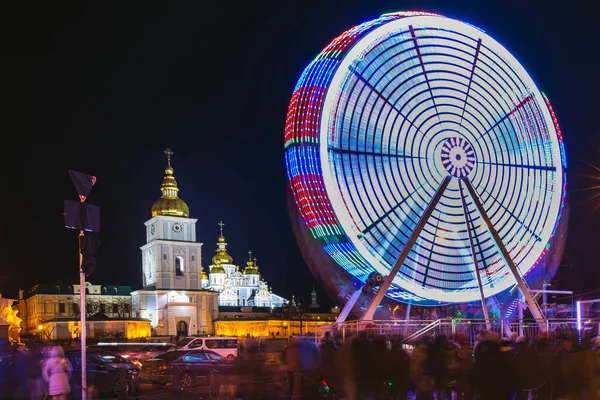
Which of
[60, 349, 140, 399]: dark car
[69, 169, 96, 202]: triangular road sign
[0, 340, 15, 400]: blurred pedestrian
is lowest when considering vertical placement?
[60, 349, 140, 399]: dark car

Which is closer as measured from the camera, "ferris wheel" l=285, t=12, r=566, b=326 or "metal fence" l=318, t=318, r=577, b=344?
"metal fence" l=318, t=318, r=577, b=344

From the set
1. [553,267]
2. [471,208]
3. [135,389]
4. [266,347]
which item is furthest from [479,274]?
[266,347]

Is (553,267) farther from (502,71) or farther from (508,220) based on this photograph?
(502,71)

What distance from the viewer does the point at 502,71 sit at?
1280 inches

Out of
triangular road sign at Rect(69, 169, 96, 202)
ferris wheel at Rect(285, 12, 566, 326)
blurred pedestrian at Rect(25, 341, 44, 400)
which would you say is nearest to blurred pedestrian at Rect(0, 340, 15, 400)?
blurred pedestrian at Rect(25, 341, 44, 400)

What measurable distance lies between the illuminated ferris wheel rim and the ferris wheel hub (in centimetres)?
38

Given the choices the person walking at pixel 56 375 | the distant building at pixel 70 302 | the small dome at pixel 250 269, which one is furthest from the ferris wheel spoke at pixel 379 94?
the small dome at pixel 250 269

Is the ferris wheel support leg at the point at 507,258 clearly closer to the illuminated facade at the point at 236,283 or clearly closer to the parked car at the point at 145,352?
the parked car at the point at 145,352

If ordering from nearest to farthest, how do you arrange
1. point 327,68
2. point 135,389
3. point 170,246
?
point 135,389
point 327,68
point 170,246

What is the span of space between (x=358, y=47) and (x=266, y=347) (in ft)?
56.6

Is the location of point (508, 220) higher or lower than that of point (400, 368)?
higher

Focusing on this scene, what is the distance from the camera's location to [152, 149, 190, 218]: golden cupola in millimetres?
102125

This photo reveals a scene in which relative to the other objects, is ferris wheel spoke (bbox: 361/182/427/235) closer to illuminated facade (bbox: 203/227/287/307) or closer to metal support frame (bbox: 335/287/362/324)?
metal support frame (bbox: 335/287/362/324)

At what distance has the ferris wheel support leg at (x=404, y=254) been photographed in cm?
2575
